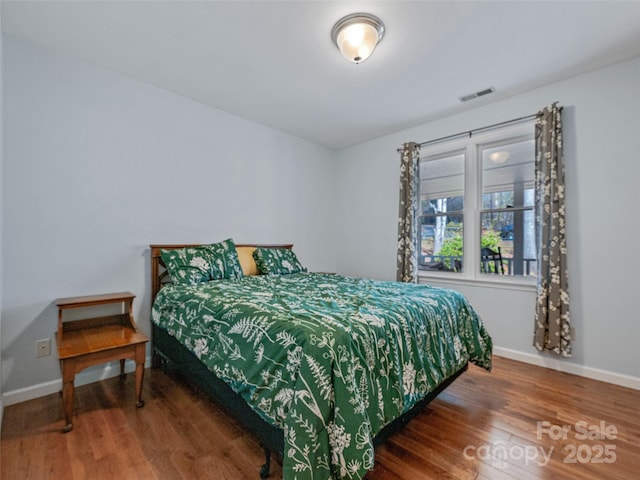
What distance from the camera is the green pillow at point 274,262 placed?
3039 millimetres

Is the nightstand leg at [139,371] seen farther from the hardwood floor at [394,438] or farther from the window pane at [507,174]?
the window pane at [507,174]

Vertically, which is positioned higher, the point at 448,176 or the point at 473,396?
the point at 448,176

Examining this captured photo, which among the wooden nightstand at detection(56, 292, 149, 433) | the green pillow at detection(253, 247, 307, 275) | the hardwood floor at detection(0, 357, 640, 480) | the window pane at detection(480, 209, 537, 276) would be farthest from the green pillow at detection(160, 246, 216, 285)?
the window pane at detection(480, 209, 537, 276)

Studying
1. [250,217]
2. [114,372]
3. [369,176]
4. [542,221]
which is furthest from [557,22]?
[114,372]

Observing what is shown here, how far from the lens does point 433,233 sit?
3.59 meters

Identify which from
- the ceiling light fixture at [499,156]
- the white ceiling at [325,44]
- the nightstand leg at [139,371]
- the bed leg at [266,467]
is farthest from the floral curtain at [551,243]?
the nightstand leg at [139,371]

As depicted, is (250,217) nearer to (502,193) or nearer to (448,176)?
(448,176)

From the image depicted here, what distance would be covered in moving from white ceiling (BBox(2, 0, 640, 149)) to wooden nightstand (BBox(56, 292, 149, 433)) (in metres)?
1.88

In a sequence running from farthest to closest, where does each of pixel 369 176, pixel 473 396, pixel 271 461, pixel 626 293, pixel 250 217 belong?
1. pixel 369 176
2. pixel 250 217
3. pixel 626 293
4. pixel 473 396
5. pixel 271 461

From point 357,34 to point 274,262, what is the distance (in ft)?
6.90

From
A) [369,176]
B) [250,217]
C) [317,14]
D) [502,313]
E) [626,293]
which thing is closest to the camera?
[317,14]

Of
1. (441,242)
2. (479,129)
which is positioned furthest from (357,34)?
(441,242)

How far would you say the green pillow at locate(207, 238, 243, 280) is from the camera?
2.65 metres

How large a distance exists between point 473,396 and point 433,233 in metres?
1.92
